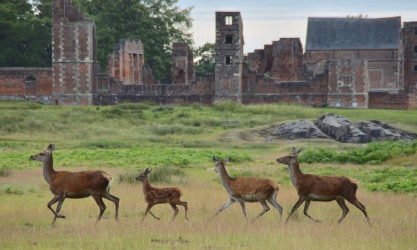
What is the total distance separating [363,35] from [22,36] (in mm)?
29357

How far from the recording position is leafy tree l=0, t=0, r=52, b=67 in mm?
78500

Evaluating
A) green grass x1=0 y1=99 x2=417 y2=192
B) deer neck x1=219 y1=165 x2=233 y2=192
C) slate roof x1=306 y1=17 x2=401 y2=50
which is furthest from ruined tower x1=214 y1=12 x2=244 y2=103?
deer neck x1=219 y1=165 x2=233 y2=192

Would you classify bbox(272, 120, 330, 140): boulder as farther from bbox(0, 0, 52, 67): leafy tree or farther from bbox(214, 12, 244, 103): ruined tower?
bbox(0, 0, 52, 67): leafy tree

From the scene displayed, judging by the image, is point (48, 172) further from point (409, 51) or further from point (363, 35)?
point (409, 51)

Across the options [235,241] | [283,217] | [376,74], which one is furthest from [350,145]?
[376,74]

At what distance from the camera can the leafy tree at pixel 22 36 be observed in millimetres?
78500

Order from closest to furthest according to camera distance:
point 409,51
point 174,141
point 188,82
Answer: point 174,141 → point 188,82 → point 409,51

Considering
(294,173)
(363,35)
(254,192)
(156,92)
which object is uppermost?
(363,35)

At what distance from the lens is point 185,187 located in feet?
79.1

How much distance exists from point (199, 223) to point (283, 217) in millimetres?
1907

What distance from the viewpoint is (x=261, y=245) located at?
15125 mm

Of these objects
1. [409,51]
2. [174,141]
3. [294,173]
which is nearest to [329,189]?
[294,173]

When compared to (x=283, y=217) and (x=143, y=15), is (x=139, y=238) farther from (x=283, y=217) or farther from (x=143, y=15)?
(x=143, y=15)

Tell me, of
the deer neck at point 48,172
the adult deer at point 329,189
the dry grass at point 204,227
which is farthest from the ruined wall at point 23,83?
the adult deer at point 329,189
